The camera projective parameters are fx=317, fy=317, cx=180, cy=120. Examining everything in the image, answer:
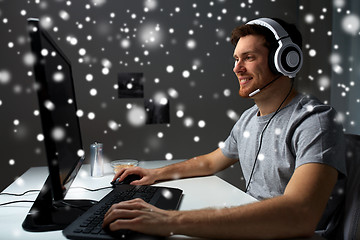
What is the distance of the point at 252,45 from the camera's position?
1.11m

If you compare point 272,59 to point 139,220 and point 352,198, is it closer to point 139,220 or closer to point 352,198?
point 352,198

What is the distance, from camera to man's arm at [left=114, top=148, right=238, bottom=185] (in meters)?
1.17

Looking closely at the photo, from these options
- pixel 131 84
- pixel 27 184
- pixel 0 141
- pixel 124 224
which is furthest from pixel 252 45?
pixel 0 141

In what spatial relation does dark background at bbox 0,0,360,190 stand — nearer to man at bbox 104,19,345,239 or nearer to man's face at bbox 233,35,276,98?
man at bbox 104,19,345,239

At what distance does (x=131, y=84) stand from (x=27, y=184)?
80 centimetres

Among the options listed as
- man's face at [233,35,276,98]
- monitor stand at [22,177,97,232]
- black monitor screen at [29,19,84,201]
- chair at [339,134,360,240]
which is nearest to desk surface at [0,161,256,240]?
monitor stand at [22,177,97,232]

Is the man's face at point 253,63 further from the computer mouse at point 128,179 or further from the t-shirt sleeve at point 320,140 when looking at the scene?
the computer mouse at point 128,179

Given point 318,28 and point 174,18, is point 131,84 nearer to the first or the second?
point 174,18

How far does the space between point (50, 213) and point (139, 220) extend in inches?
12.2

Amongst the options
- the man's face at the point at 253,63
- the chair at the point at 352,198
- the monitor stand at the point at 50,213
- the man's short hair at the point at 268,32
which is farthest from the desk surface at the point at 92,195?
the man's short hair at the point at 268,32

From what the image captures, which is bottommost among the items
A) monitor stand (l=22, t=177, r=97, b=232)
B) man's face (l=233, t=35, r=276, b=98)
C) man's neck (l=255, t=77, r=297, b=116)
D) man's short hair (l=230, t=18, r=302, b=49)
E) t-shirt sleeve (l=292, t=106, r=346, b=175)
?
monitor stand (l=22, t=177, r=97, b=232)

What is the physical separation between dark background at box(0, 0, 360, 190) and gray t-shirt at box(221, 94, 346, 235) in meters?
0.67

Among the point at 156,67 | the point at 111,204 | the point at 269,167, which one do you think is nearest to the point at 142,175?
the point at 111,204

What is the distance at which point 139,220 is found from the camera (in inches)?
25.5
